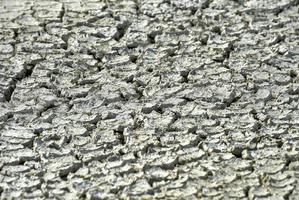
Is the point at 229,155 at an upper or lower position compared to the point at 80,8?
lower

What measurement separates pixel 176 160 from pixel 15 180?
44cm

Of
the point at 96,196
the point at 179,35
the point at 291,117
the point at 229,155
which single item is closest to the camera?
the point at 96,196

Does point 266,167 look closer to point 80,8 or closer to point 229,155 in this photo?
point 229,155

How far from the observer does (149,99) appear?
8.63ft

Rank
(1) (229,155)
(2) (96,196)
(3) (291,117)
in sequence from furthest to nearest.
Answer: (3) (291,117)
(1) (229,155)
(2) (96,196)

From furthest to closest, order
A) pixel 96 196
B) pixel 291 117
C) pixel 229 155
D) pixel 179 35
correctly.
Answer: pixel 179 35
pixel 291 117
pixel 229 155
pixel 96 196

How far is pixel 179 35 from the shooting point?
293 cm

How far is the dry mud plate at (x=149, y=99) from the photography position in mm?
2311

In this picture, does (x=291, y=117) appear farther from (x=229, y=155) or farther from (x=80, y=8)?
(x=80, y=8)

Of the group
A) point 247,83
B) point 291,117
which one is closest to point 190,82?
point 247,83

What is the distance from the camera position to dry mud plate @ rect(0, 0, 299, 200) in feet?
7.58

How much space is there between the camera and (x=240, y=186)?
228 cm

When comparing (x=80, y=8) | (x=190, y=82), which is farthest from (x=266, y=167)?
(x=80, y=8)

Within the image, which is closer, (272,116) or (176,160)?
(176,160)
